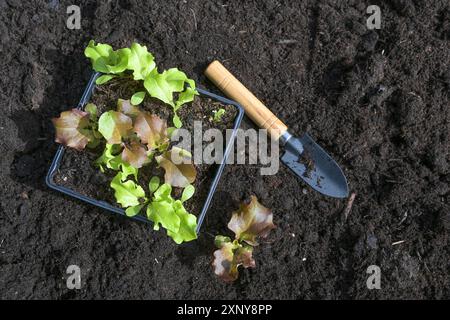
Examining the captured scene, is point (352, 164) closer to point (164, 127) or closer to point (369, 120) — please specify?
point (369, 120)

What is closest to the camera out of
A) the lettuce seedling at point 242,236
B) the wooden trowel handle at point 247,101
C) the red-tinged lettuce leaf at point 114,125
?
the red-tinged lettuce leaf at point 114,125

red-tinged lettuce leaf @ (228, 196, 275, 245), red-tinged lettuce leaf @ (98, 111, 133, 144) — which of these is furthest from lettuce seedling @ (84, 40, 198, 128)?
red-tinged lettuce leaf @ (228, 196, 275, 245)

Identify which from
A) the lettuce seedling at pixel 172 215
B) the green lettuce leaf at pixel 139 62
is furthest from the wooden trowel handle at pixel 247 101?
the lettuce seedling at pixel 172 215

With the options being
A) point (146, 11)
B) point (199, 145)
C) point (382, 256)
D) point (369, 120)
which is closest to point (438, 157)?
point (369, 120)

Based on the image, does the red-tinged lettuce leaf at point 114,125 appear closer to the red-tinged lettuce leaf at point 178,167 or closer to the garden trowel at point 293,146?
the red-tinged lettuce leaf at point 178,167

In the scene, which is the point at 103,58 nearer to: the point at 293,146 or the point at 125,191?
the point at 125,191

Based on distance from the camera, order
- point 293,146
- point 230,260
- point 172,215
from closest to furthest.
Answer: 1. point 172,215
2. point 230,260
3. point 293,146

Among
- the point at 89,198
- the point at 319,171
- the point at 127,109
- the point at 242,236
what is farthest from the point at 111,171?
the point at 319,171

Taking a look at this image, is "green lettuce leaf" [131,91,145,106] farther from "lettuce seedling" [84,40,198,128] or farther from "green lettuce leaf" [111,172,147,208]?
"green lettuce leaf" [111,172,147,208]
